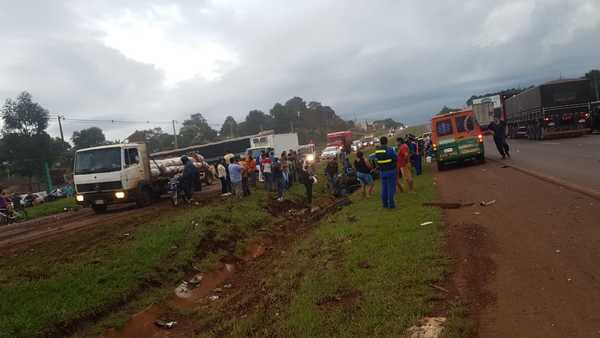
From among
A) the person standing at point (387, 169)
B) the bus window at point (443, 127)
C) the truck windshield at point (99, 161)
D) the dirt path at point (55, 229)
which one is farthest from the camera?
the bus window at point (443, 127)

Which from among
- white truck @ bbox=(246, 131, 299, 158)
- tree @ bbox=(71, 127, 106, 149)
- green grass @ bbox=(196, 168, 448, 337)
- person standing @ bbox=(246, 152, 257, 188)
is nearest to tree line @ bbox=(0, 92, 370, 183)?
tree @ bbox=(71, 127, 106, 149)

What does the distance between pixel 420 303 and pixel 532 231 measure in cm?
354

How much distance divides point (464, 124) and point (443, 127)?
0.89 meters

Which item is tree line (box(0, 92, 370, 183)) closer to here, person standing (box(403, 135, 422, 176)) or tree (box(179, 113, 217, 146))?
tree (box(179, 113, 217, 146))

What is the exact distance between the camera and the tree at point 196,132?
98.2 m

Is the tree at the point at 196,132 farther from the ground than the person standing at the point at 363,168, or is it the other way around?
the tree at the point at 196,132

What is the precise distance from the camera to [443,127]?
1966cm

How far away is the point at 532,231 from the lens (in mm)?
7527

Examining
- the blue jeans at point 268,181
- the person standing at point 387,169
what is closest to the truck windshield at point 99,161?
the blue jeans at point 268,181

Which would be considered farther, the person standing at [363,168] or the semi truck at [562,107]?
the semi truck at [562,107]

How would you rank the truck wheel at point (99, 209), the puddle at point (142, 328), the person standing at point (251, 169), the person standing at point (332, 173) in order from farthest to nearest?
1. the person standing at point (251, 169)
2. the person standing at point (332, 173)
3. the truck wheel at point (99, 209)
4. the puddle at point (142, 328)

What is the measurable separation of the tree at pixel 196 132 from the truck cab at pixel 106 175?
79.7 m

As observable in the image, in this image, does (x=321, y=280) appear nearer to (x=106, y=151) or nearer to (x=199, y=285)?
(x=199, y=285)

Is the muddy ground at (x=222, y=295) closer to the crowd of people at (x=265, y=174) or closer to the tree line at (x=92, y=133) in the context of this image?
the crowd of people at (x=265, y=174)
